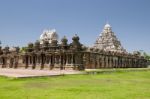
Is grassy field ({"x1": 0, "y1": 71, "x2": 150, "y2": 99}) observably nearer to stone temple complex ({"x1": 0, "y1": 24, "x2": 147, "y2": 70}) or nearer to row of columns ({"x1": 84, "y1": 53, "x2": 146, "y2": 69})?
stone temple complex ({"x1": 0, "y1": 24, "x2": 147, "y2": 70})

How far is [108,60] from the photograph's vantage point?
70.3 meters

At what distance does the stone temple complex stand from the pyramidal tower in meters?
2.45

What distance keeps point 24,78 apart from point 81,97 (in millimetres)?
13413

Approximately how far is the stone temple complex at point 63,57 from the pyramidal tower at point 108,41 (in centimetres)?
245

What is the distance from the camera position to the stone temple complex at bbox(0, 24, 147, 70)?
1806 inches

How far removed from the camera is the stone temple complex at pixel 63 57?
4588cm

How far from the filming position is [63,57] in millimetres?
48531

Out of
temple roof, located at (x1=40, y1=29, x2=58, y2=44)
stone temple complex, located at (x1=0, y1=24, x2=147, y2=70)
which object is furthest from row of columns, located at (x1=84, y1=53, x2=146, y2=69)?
temple roof, located at (x1=40, y1=29, x2=58, y2=44)

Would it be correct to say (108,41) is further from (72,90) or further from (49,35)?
(72,90)

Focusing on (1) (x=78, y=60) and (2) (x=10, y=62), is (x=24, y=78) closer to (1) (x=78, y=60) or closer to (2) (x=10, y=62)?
(1) (x=78, y=60)

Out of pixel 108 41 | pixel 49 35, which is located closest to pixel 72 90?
pixel 108 41

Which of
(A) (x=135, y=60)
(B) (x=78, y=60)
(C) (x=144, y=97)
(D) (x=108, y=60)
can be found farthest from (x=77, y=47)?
(A) (x=135, y=60)

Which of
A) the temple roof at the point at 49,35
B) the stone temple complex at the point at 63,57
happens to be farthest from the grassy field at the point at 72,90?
the temple roof at the point at 49,35

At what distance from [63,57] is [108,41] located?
49.2 m
